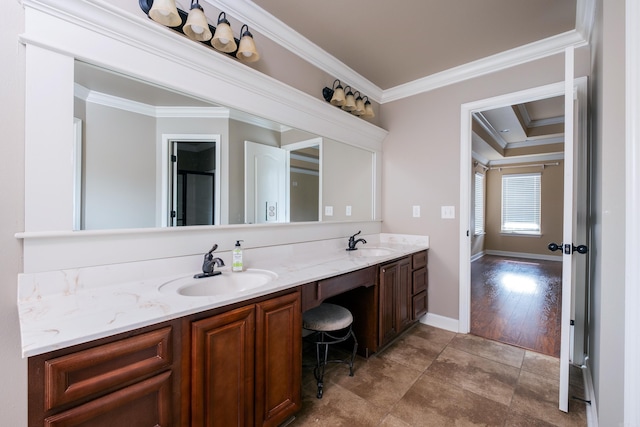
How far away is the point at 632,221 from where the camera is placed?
915mm

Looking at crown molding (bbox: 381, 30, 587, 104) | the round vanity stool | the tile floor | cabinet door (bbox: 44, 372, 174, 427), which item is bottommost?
the tile floor

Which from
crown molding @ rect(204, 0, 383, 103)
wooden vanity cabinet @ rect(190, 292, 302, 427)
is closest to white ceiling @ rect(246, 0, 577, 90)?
crown molding @ rect(204, 0, 383, 103)

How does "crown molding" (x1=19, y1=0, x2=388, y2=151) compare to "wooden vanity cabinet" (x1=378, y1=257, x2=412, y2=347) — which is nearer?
"crown molding" (x1=19, y1=0, x2=388, y2=151)

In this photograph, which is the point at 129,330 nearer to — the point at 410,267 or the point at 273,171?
the point at 273,171

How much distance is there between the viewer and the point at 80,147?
1211 mm

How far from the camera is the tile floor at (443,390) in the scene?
59.9 inches

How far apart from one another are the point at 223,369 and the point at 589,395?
2.19m

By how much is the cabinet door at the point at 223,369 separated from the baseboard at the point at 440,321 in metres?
2.16

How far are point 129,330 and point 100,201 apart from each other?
0.73 metres

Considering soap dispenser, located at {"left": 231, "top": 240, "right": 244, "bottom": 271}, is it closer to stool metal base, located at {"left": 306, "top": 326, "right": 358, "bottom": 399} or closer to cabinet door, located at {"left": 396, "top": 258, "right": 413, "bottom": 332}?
stool metal base, located at {"left": 306, "top": 326, "right": 358, "bottom": 399}

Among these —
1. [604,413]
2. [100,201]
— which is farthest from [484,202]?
[100,201]

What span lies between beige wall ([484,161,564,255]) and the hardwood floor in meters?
0.81

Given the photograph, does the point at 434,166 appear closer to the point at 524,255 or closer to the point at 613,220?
the point at 613,220

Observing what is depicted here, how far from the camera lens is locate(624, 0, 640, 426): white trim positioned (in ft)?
2.91
